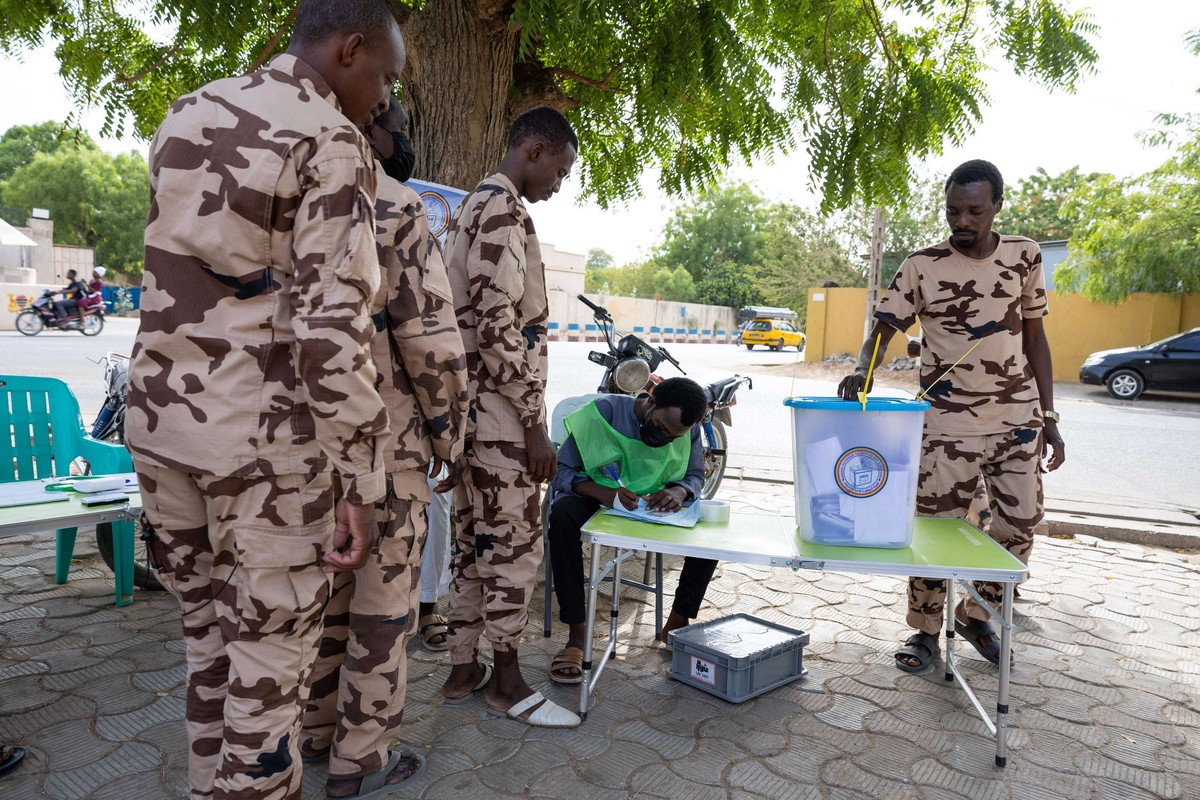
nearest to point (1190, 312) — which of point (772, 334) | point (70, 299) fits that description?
point (772, 334)

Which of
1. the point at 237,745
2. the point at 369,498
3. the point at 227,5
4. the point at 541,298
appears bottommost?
the point at 237,745

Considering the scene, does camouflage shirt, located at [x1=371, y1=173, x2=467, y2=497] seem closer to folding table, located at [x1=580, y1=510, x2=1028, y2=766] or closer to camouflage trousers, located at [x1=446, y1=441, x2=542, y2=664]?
camouflage trousers, located at [x1=446, y1=441, x2=542, y2=664]

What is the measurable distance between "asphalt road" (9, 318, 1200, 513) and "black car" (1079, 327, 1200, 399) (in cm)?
36

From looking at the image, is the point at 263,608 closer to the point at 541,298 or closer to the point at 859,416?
the point at 541,298

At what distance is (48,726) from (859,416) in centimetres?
291

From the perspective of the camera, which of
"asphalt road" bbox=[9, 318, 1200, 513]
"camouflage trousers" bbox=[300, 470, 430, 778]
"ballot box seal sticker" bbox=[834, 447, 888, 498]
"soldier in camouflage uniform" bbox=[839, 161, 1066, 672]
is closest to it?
"camouflage trousers" bbox=[300, 470, 430, 778]

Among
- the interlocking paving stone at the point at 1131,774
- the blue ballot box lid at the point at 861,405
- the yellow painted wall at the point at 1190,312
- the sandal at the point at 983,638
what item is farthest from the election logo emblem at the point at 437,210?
the yellow painted wall at the point at 1190,312

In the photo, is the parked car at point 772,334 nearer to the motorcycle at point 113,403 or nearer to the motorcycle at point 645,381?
the motorcycle at point 645,381

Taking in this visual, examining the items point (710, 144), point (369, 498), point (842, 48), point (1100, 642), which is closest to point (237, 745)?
point (369, 498)

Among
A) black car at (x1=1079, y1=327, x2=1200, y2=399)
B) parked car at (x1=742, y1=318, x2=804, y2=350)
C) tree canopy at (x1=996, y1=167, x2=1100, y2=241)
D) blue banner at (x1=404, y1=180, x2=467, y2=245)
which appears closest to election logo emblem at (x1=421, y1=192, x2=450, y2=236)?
blue banner at (x1=404, y1=180, x2=467, y2=245)

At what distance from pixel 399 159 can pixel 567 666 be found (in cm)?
202

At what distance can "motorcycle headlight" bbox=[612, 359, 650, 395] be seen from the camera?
16.6ft

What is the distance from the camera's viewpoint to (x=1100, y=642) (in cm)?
371

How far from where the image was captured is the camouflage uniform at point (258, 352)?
1.59 meters
